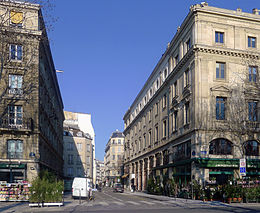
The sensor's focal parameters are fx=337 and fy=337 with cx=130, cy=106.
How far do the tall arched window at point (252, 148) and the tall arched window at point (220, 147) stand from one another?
5.86 ft

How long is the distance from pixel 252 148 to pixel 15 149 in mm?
23156

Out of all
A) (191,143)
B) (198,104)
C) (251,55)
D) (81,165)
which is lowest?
(81,165)

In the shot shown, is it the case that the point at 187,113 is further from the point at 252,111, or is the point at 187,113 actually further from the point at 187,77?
the point at 252,111

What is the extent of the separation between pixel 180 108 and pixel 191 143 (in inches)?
239

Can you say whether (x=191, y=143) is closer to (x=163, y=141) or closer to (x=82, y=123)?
(x=163, y=141)

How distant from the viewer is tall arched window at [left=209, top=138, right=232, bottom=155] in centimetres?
3222

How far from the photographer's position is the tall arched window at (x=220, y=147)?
3222 centimetres

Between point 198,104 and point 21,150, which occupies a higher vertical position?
point 198,104

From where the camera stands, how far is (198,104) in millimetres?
32625

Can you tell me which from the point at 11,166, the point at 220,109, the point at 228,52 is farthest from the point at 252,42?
the point at 11,166

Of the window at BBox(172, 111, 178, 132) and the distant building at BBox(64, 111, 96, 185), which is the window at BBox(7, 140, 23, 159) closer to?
the window at BBox(172, 111, 178, 132)

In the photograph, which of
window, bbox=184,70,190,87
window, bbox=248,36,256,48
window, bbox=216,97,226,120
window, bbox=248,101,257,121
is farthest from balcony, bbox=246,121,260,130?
window, bbox=248,36,256,48

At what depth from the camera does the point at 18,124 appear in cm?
3281

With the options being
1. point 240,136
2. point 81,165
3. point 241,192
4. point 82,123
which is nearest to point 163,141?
point 240,136
